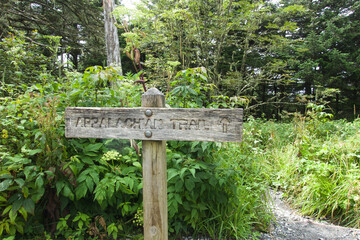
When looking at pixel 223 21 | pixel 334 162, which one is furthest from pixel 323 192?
pixel 223 21

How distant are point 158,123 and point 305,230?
2.49 meters

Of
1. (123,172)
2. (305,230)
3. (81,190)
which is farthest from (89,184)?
(305,230)

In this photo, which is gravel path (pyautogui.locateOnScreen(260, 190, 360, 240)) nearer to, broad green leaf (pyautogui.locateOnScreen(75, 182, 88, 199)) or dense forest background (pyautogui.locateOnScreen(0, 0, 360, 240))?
dense forest background (pyautogui.locateOnScreen(0, 0, 360, 240))

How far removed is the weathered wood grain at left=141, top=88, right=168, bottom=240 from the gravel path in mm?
1486

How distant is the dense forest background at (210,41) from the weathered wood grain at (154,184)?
3.41ft

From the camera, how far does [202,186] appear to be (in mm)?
2031

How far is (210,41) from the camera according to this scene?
22.5 ft

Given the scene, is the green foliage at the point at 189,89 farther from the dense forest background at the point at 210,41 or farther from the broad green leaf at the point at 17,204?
the broad green leaf at the point at 17,204

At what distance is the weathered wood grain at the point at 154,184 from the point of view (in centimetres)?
150

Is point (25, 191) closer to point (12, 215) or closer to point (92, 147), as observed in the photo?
point (12, 215)

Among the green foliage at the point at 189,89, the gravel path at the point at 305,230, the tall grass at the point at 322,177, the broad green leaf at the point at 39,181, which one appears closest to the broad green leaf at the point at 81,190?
the broad green leaf at the point at 39,181

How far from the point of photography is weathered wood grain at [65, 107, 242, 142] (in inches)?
52.3

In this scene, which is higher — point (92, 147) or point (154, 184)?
point (92, 147)

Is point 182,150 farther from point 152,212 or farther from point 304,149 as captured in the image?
point 304,149
